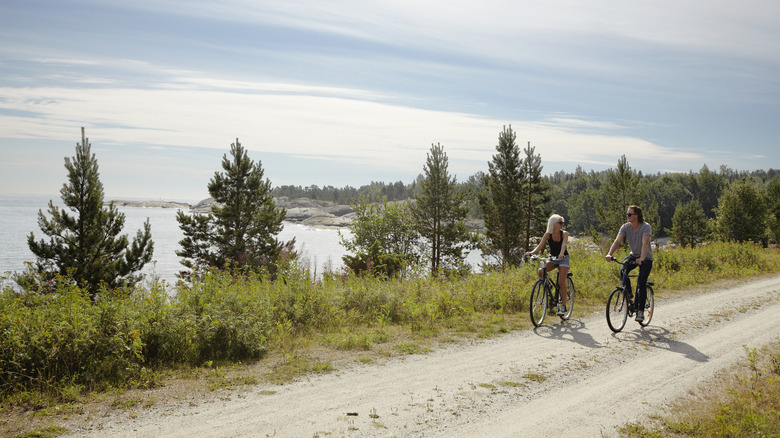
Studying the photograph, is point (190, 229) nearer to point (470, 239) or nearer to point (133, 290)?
point (470, 239)

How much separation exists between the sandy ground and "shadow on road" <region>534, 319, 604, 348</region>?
4 cm

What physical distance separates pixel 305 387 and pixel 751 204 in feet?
180

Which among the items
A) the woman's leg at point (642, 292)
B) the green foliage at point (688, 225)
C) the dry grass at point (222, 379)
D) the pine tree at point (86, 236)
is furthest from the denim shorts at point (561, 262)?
the green foliage at point (688, 225)

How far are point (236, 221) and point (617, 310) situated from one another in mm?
34582

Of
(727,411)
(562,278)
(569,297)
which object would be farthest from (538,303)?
(727,411)

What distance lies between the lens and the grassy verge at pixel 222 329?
5.28 m

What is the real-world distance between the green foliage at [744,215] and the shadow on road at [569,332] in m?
45.4

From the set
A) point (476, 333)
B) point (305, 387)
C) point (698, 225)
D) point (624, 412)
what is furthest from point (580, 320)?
point (698, 225)

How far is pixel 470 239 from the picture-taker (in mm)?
41375

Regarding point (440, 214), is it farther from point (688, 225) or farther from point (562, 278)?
point (688, 225)

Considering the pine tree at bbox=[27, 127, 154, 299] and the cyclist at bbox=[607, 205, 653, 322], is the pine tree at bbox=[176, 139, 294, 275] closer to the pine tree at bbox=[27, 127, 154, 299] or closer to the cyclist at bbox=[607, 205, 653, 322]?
the pine tree at bbox=[27, 127, 154, 299]

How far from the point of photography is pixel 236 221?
3841 cm

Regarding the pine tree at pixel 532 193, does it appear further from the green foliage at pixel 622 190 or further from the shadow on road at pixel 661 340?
the shadow on road at pixel 661 340

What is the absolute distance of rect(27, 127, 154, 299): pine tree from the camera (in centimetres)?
2698
